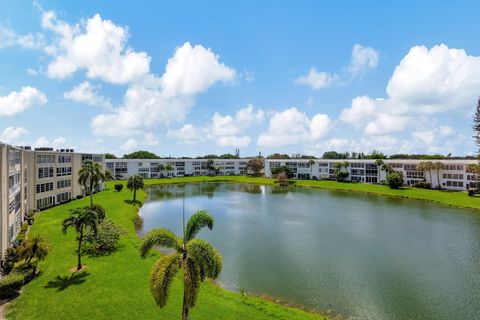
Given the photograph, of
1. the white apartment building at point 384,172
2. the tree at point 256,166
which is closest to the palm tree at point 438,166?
the white apartment building at point 384,172

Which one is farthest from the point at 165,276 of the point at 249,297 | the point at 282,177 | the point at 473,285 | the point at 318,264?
the point at 282,177

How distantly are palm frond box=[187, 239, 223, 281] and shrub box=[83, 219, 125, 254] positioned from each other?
20499mm

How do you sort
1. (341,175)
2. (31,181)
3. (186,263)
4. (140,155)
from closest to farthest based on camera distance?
(186,263) < (31,181) < (341,175) < (140,155)

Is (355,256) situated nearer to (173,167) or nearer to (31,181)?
(31,181)

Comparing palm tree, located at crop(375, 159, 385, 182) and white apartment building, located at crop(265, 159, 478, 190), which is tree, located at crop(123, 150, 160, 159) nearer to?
white apartment building, located at crop(265, 159, 478, 190)

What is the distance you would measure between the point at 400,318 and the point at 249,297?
10.5 meters

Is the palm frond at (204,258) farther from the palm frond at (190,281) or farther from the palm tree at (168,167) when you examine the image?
the palm tree at (168,167)

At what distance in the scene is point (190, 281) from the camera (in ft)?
42.7

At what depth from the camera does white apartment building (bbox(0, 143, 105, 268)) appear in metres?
26.3

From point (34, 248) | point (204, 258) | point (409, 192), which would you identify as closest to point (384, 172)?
point (409, 192)

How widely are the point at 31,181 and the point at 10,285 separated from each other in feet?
105

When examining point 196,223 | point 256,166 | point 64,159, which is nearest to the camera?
point 196,223

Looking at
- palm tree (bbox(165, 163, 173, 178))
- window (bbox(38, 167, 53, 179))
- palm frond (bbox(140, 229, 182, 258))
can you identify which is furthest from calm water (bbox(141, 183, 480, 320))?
palm tree (bbox(165, 163, 173, 178))

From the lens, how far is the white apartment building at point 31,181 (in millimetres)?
26302
